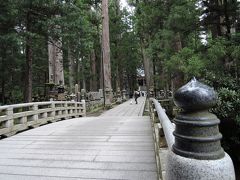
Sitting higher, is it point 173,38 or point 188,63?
point 173,38

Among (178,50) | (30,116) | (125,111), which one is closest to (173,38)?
(178,50)

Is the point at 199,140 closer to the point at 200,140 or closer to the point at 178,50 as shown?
the point at 200,140

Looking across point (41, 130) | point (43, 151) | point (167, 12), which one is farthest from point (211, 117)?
point (167, 12)

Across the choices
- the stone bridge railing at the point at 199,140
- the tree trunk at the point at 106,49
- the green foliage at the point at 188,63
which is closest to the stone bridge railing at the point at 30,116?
the green foliage at the point at 188,63

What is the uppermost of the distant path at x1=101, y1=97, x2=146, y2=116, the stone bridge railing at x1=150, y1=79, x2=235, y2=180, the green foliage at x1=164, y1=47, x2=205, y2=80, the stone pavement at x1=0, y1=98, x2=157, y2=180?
the green foliage at x1=164, y1=47, x2=205, y2=80

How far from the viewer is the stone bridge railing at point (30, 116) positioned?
6.77 meters

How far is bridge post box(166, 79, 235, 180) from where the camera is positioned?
1.49m

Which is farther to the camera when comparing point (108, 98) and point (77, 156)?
point (108, 98)

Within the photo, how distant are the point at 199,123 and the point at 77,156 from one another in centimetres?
347

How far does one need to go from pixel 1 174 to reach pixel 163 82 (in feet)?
42.4

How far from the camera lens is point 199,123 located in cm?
150

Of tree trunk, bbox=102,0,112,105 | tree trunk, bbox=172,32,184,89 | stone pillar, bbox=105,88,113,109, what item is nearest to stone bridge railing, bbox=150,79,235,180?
tree trunk, bbox=172,32,184,89

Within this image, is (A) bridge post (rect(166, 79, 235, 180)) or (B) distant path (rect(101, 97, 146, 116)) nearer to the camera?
(A) bridge post (rect(166, 79, 235, 180))

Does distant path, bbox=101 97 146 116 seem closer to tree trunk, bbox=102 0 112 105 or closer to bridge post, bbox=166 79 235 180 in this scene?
tree trunk, bbox=102 0 112 105
